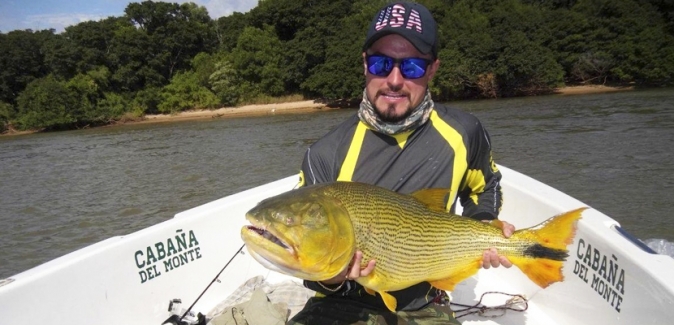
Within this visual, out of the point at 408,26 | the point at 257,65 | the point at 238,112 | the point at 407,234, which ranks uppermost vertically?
the point at 257,65

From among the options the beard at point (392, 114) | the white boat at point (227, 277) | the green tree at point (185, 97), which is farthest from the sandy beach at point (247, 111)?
the beard at point (392, 114)

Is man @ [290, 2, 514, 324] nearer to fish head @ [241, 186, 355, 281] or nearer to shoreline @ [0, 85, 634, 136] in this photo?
fish head @ [241, 186, 355, 281]

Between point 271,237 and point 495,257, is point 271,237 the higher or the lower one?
the higher one

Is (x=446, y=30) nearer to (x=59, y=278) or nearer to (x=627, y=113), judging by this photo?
(x=627, y=113)

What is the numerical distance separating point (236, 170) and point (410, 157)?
1332 centimetres

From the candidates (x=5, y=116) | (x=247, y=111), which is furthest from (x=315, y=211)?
(x=5, y=116)

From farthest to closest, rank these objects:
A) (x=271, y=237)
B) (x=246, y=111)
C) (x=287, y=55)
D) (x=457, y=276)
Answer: (x=287, y=55) < (x=246, y=111) < (x=457, y=276) < (x=271, y=237)

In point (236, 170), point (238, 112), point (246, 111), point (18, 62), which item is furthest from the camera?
point (18, 62)

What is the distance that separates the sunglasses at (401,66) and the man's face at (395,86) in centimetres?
2

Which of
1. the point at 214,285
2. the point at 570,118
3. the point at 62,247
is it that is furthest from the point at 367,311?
the point at 570,118

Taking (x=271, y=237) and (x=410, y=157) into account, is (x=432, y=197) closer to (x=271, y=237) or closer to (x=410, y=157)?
(x=410, y=157)

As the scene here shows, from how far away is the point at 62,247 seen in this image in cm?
860

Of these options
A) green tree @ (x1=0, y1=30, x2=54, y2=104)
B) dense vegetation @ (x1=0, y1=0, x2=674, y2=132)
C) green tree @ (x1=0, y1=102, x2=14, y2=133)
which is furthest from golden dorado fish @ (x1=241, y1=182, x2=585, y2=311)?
green tree @ (x1=0, y1=30, x2=54, y2=104)

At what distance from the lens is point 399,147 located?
8.39ft
